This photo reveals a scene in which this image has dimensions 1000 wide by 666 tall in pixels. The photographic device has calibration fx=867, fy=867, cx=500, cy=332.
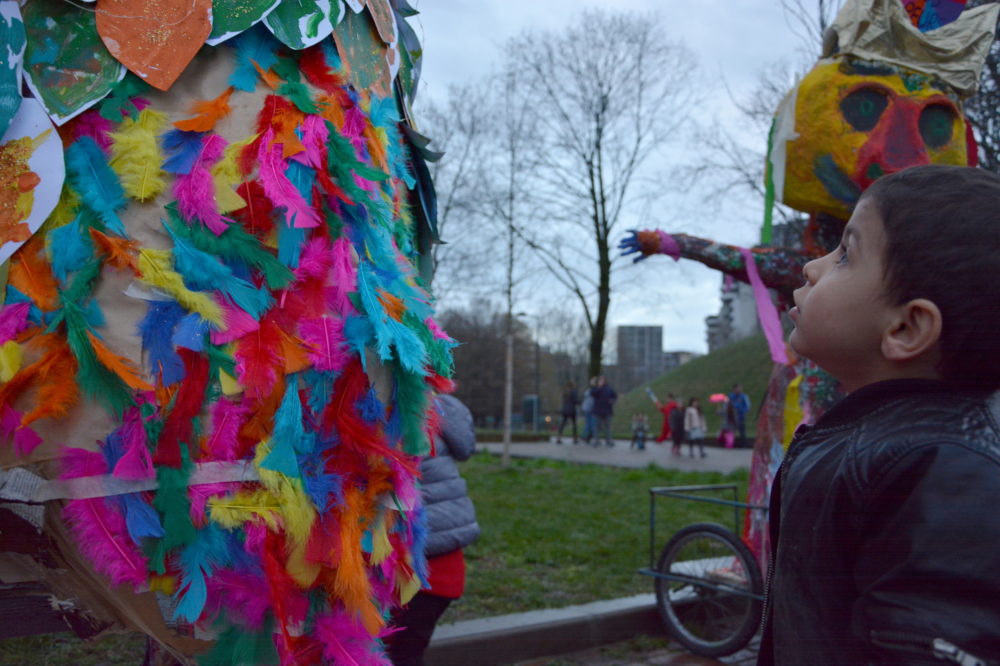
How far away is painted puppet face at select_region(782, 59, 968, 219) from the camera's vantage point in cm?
397

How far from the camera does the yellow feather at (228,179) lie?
154 centimetres

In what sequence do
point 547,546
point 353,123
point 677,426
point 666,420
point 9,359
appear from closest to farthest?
point 9,359 → point 353,123 → point 547,546 → point 677,426 → point 666,420

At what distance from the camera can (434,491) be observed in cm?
306

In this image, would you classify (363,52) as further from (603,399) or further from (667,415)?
(667,415)

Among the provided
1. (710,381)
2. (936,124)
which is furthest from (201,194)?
(710,381)

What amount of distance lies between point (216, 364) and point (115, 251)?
0.84 ft

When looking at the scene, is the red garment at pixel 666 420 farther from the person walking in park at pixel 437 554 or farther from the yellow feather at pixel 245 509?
the yellow feather at pixel 245 509

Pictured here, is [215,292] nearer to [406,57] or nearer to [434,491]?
[406,57]

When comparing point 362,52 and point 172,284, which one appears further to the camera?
point 362,52

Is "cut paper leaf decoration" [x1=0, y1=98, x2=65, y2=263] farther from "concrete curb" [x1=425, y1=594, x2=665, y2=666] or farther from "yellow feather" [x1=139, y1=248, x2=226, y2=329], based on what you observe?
"concrete curb" [x1=425, y1=594, x2=665, y2=666]

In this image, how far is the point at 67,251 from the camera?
1465 mm

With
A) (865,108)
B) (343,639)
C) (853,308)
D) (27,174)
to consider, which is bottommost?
(343,639)

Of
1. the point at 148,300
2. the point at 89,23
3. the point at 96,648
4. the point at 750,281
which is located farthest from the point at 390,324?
the point at 750,281

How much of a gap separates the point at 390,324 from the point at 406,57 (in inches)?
30.5
